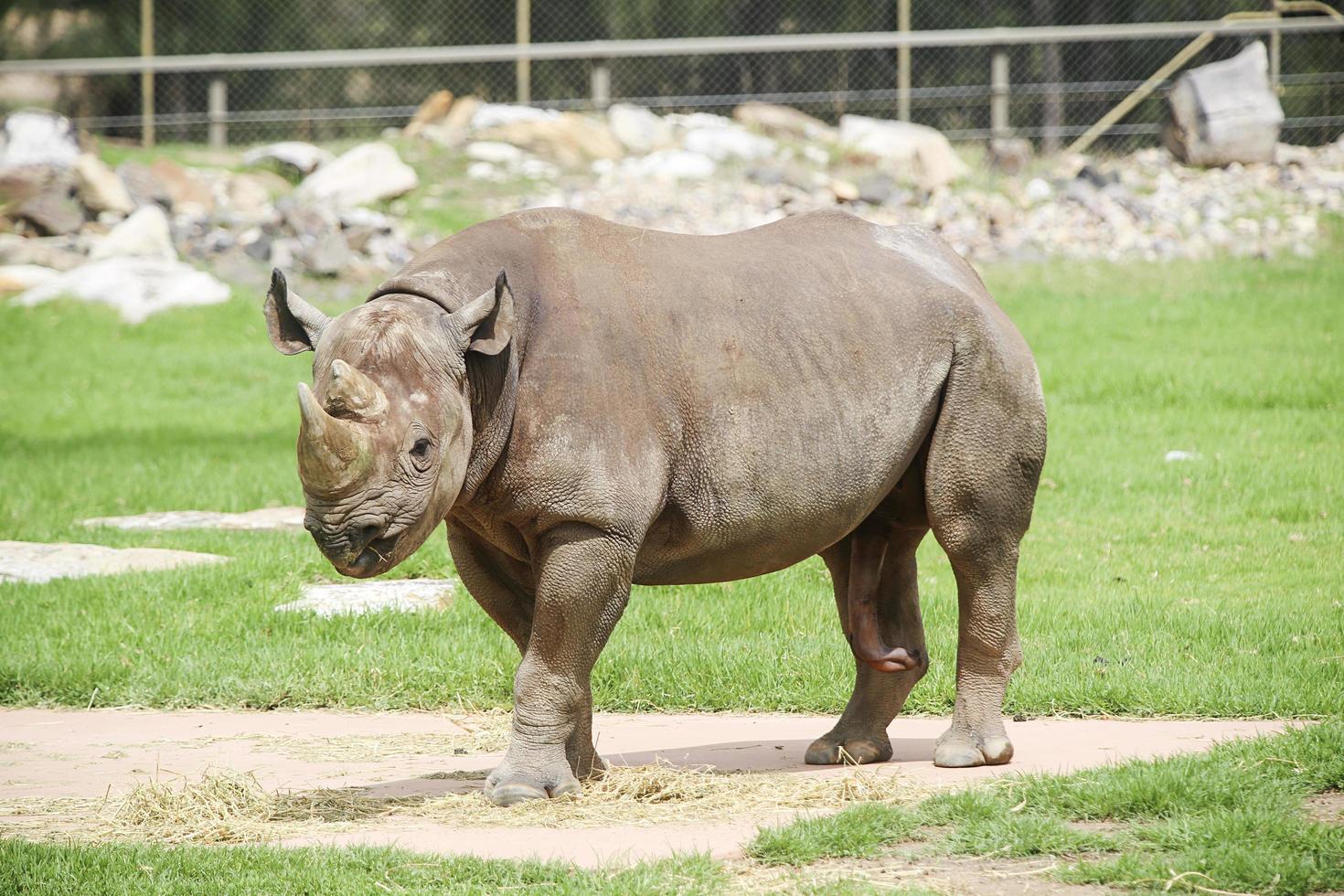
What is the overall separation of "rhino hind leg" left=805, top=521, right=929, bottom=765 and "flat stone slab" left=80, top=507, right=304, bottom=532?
613cm

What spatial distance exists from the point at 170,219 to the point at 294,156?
285cm

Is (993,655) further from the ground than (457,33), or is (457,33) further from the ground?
(457,33)

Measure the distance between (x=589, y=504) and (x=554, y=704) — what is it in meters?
0.74

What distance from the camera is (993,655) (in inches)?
262

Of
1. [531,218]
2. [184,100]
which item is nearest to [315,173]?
[184,100]

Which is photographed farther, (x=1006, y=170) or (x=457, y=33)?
(x=457, y=33)

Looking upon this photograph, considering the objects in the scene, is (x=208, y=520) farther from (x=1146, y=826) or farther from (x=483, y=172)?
(x=483, y=172)

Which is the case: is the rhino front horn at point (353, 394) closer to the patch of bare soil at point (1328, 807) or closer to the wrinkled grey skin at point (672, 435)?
the wrinkled grey skin at point (672, 435)

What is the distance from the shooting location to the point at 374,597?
967 centimetres

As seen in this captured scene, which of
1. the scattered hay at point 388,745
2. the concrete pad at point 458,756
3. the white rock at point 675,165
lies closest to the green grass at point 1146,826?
the concrete pad at point 458,756

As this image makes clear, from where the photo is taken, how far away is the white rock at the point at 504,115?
24.2m

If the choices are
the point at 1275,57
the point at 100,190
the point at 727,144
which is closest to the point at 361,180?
the point at 100,190

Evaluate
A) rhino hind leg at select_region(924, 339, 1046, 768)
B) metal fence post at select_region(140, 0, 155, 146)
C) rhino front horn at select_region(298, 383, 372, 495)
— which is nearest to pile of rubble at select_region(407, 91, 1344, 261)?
metal fence post at select_region(140, 0, 155, 146)

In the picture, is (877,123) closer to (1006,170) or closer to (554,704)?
(1006,170)
